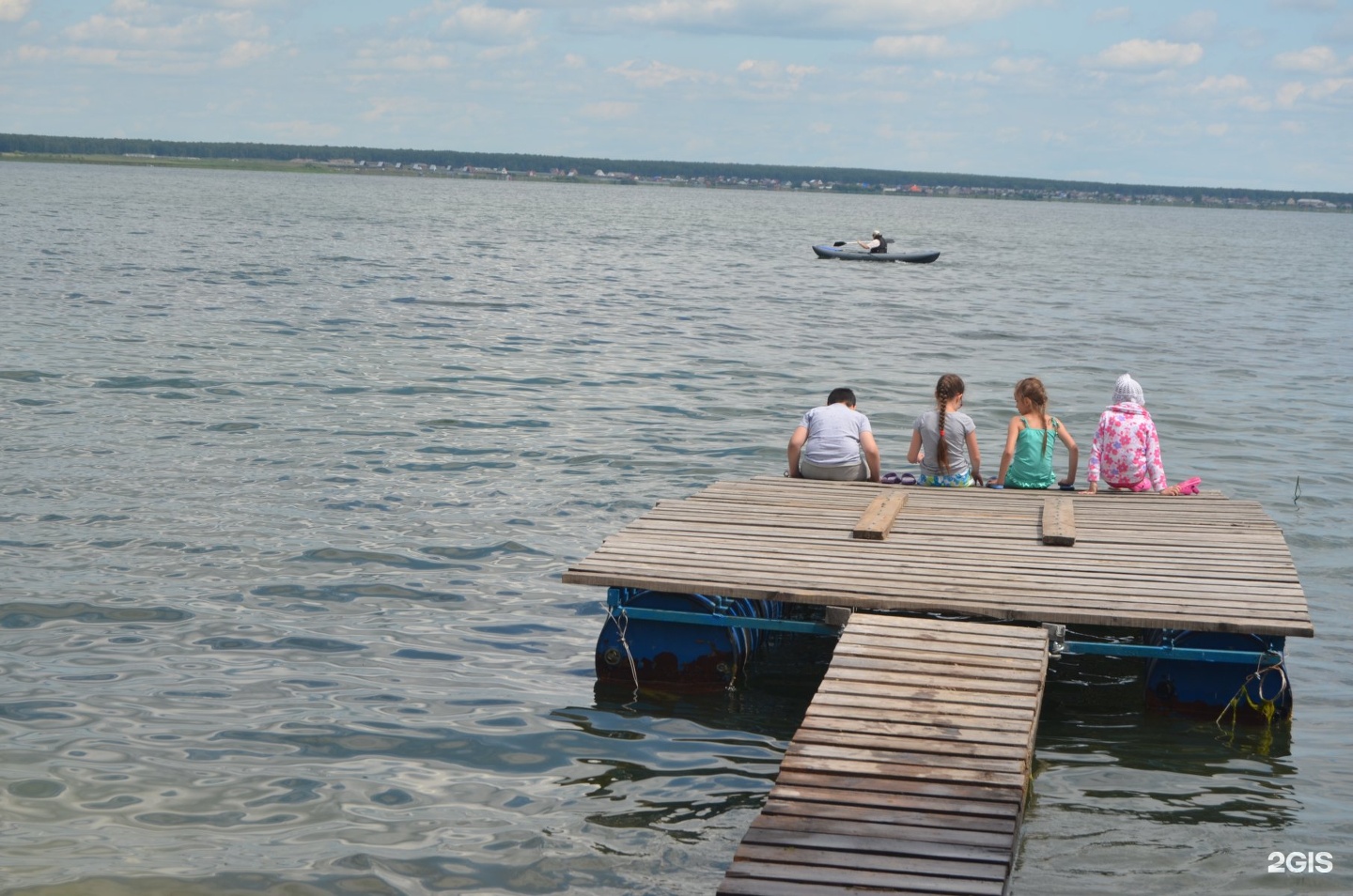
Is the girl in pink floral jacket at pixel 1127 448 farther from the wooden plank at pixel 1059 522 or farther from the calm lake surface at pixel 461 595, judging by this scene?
the calm lake surface at pixel 461 595

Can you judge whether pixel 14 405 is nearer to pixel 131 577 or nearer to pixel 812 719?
pixel 131 577

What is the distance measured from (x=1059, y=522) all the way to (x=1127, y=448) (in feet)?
7.55

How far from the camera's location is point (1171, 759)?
9.27 m

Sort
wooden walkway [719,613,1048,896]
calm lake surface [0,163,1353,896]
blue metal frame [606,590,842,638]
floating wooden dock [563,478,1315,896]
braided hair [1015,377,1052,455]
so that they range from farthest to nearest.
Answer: braided hair [1015,377,1052,455]
blue metal frame [606,590,842,638]
calm lake surface [0,163,1353,896]
floating wooden dock [563,478,1315,896]
wooden walkway [719,613,1048,896]

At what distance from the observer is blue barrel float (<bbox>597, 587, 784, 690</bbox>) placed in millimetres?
9906

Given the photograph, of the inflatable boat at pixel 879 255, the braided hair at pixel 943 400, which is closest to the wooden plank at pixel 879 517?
the braided hair at pixel 943 400

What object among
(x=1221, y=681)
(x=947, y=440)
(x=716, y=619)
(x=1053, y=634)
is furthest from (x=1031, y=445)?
(x=716, y=619)

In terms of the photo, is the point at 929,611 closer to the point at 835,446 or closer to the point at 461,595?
the point at 835,446

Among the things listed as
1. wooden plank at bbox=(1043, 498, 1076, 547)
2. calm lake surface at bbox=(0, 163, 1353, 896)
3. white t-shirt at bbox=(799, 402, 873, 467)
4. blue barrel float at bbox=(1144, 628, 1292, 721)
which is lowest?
calm lake surface at bbox=(0, 163, 1353, 896)

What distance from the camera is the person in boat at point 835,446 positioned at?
1360cm

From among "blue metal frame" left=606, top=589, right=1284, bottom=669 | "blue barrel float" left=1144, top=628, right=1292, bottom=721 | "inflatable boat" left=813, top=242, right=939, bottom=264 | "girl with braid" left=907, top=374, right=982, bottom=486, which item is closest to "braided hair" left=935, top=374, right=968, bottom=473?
"girl with braid" left=907, top=374, right=982, bottom=486

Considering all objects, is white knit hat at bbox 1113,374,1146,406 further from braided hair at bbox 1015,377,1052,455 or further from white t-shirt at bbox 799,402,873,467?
white t-shirt at bbox 799,402,873,467

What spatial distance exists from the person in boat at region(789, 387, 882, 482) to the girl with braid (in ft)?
1.53

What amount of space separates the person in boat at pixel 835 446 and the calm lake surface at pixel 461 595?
8.23 feet
